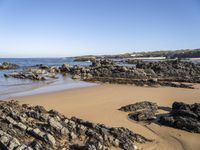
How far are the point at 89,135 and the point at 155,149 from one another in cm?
245

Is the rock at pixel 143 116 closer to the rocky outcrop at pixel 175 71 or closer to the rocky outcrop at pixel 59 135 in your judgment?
the rocky outcrop at pixel 59 135

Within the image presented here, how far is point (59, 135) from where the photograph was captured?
9195 millimetres

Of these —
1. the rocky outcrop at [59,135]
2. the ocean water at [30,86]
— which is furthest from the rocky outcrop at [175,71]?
the rocky outcrop at [59,135]

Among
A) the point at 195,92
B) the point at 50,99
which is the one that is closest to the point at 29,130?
the point at 50,99

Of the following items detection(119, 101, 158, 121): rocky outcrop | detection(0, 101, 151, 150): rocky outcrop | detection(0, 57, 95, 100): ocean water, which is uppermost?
detection(0, 101, 151, 150): rocky outcrop

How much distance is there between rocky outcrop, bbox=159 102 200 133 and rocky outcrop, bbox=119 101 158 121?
2.53 ft

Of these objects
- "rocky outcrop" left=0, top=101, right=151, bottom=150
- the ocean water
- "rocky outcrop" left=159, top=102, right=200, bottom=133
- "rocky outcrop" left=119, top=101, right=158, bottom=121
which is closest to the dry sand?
"rocky outcrop" left=159, top=102, right=200, bottom=133

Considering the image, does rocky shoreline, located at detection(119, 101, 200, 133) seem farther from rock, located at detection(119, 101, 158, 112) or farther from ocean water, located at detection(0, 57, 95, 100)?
ocean water, located at detection(0, 57, 95, 100)

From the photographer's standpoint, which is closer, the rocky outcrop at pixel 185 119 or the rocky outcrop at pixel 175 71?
the rocky outcrop at pixel 185 119

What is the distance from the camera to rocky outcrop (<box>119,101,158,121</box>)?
40.4 feet

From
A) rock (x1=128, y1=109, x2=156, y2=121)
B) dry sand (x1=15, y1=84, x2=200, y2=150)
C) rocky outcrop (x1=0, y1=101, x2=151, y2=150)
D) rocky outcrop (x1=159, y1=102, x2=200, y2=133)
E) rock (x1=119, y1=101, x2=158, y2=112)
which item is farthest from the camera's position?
rock (x1=119, y1=101, x2=158, y2=112)

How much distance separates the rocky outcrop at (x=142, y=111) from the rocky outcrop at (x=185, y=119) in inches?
30.4

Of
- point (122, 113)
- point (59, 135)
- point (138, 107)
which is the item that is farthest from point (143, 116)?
point (59, 135)

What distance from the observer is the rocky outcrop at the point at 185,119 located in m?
10.7
